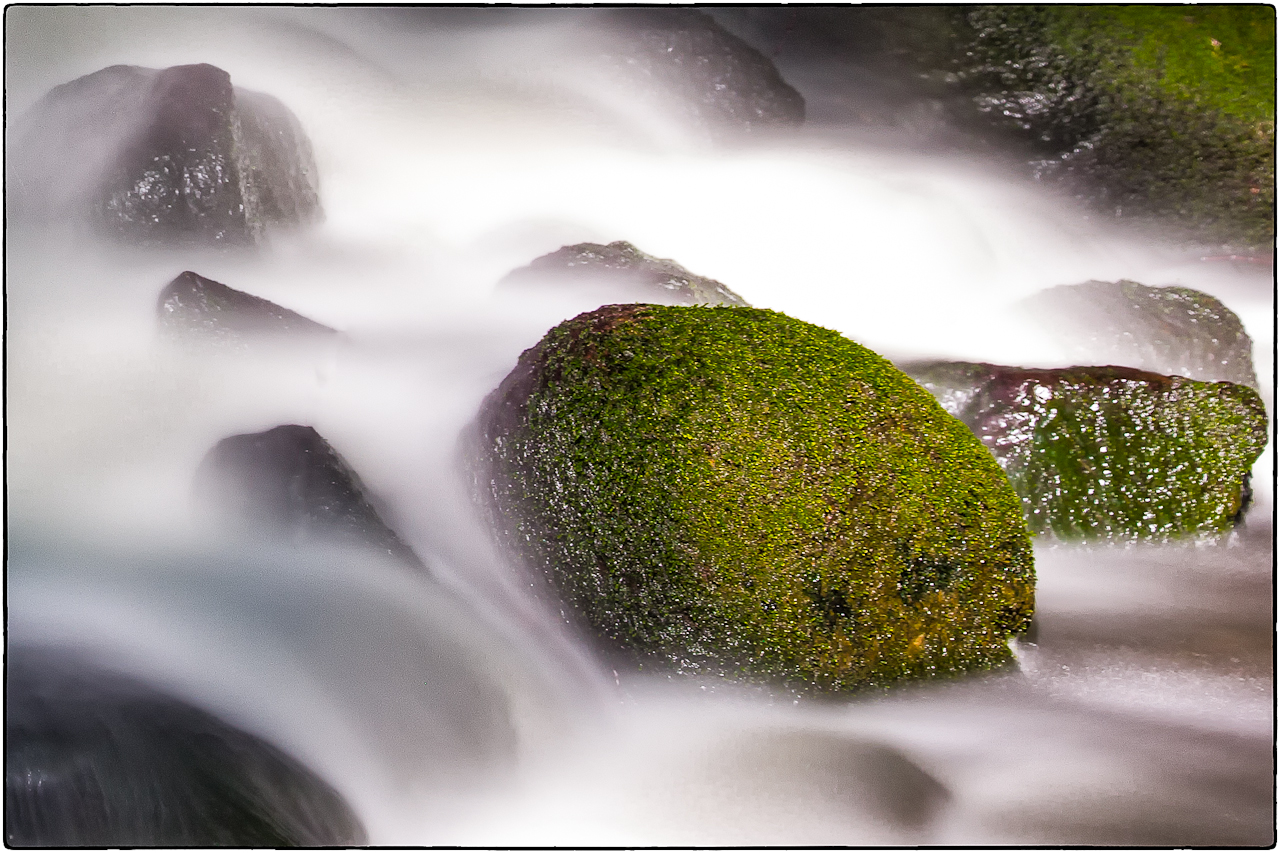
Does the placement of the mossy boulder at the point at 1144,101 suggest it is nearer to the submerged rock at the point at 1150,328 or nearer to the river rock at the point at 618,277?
the submerged rock at the point at 1150,328

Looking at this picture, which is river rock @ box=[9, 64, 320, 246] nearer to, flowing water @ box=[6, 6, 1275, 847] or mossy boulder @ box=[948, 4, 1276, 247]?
flowing water @ box=[6, 6, 1275, 847]

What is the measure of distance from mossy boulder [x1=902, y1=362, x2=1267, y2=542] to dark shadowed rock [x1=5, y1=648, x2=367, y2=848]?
1.98 metres

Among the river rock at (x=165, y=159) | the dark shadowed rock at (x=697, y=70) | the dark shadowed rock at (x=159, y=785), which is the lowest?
the dark shadowed rock at (x=159, y=785)

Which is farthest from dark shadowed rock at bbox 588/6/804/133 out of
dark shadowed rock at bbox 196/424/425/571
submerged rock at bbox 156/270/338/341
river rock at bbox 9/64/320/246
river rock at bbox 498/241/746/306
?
dark shadowed rock at bbox 196/424/425/571

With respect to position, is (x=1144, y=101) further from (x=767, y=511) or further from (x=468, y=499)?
(x=468, y=499)

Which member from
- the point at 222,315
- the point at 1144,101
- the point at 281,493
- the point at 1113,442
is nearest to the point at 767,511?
the point at 1113,442

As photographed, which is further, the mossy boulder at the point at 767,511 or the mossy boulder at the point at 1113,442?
the mossy boulder at the point at 1113,442

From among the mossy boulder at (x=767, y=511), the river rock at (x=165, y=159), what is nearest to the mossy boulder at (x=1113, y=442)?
the mossy boulder at (x=767, y=511)

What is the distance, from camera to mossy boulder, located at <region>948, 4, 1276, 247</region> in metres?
2.96

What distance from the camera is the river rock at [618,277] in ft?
9.60

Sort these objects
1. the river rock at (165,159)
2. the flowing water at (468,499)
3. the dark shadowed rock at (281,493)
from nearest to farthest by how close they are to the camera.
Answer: the flowing water at (468,499), the dark shadowed rock at (281,493), the river rock at (165,159)

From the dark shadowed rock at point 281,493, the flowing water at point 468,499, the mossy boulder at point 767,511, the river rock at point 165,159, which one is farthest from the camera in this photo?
the river rock at point 165,159

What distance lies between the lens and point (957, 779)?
2525 millimetres

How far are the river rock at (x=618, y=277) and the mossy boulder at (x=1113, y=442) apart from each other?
646mm
